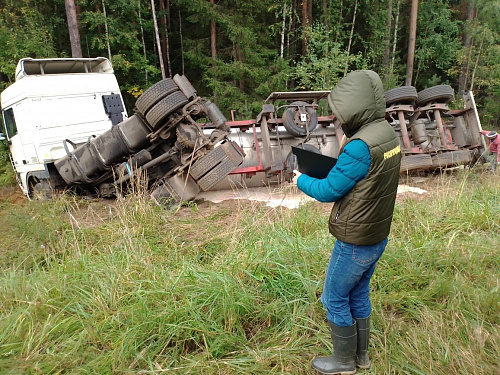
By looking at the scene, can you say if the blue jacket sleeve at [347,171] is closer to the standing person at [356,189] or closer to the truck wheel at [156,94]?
the standing person at [356,189]

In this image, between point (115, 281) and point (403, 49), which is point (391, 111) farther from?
point (403, 49)

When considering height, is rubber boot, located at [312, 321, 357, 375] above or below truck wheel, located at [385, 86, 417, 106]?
below

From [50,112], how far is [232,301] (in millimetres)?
5715

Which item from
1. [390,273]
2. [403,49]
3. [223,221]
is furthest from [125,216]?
[403,49]

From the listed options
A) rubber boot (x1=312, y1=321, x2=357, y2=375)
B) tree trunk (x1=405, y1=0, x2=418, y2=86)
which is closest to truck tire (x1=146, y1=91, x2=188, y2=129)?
rubber boot (x1=312, y1=321, x2=357, y2=375)

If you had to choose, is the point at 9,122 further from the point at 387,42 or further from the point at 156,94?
the point at 387,42

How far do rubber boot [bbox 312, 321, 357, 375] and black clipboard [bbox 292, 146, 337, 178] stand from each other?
0.93m

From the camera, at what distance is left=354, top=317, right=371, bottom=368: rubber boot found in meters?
2.21

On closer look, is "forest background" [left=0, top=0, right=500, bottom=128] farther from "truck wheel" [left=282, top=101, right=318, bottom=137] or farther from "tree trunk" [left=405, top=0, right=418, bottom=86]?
"truck wheel" [left=282, top=101, right=318, bottom=137]

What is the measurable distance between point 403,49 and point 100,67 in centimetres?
1725

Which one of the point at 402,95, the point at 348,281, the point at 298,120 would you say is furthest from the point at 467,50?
the point at 348,281

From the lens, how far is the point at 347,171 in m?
1.86

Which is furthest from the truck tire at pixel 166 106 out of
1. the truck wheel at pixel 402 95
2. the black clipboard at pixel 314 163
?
the truck wheel at pixel 402 95

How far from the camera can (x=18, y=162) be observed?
23.5 feet
